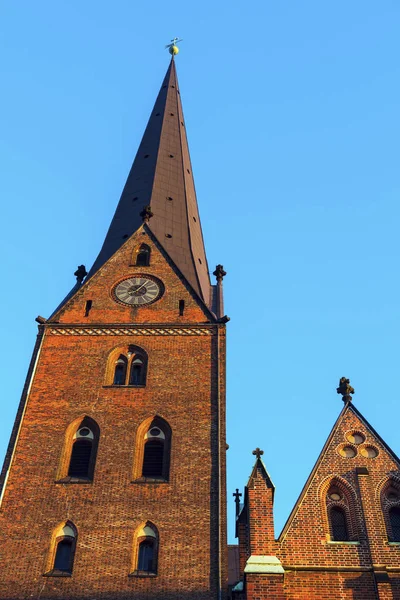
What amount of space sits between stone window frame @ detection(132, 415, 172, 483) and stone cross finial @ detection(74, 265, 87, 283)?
8.41 metres

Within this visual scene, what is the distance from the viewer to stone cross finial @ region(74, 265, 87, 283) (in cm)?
2840

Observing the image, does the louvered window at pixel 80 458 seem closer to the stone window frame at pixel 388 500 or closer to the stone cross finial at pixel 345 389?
the stone cross finial at pixel 345 389

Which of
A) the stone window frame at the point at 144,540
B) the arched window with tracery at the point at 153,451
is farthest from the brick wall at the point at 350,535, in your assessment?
the arched window with tracery at the point at 153,451

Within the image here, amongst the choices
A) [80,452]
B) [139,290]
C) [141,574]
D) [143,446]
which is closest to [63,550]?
[141,574]

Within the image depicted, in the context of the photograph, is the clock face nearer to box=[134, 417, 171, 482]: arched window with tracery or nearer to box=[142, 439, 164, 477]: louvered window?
box=[134, 417, 171, 482]: arched window with tracery

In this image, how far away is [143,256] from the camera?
27.3 metres

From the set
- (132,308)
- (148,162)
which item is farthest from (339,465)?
(148,162)

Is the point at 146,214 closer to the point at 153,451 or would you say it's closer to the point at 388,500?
the point at 153,451

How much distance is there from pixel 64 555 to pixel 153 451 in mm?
3428

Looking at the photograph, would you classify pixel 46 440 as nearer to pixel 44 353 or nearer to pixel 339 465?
pixel 44 353

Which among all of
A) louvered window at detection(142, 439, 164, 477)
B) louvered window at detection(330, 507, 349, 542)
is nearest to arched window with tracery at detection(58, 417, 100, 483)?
louvered window at detection(142, 439, 164, 477)

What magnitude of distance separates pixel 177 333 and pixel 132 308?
Answer: 1.80 meters

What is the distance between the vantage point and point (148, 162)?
3328 cm

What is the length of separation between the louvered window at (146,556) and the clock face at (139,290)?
8241mm
